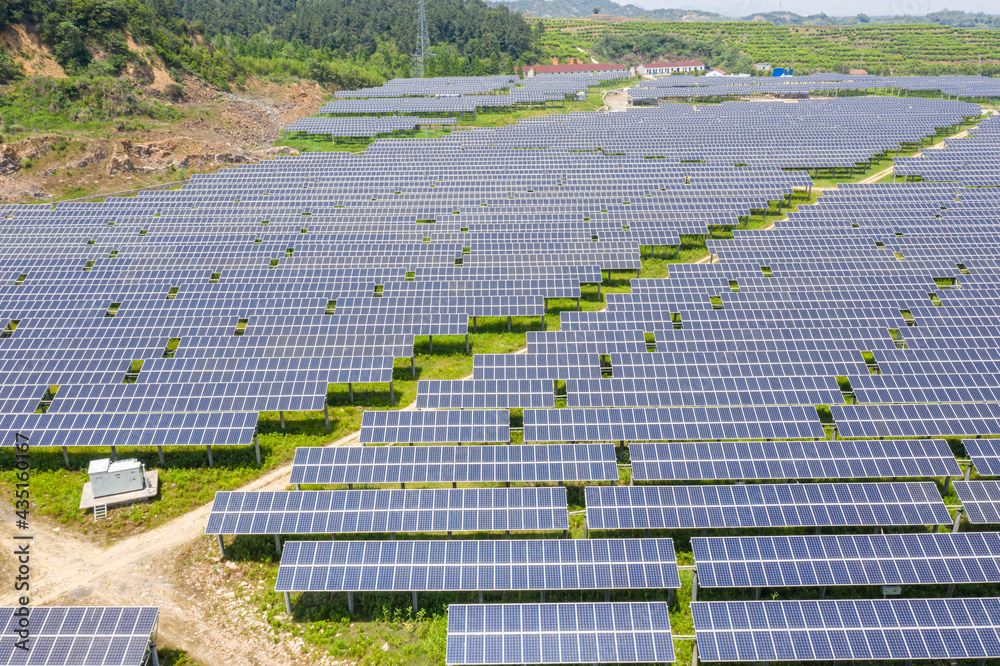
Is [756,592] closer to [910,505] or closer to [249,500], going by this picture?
[910,505]

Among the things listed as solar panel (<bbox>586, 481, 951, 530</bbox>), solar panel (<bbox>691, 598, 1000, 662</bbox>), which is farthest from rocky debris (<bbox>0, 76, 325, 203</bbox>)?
solar panel (<bbox>691, 598, 1000, 662</bbox>)

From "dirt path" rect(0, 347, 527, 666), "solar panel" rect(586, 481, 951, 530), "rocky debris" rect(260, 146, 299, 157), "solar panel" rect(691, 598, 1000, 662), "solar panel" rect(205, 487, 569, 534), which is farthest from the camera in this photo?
"rocky debris" rect(260, 146, 299, 157)

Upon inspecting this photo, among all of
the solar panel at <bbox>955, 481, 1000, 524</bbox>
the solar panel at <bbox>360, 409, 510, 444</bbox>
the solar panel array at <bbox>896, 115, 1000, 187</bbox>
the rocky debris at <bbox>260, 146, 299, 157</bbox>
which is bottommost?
the rocky debris at <bbox>260, 146, 299, 157</bbox>

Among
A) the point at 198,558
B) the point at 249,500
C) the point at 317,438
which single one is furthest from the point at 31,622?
the point at 317,438

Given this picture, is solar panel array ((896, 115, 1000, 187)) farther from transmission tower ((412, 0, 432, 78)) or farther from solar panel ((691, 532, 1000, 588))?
transmission tower ((412, 0, 432, 78))

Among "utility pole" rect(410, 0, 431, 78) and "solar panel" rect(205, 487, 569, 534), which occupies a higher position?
"utility pole" rect(410, 0, 431, 78)

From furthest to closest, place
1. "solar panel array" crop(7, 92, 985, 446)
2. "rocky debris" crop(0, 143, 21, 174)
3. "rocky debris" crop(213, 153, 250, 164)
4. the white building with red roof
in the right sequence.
A: the white building with red roof → "rocky debris" crop(213, 153, 250, 164) → "rocky debris" crop(0, 143, 21, 174) → "solar panel array" crop(7, 92, 985, 446)

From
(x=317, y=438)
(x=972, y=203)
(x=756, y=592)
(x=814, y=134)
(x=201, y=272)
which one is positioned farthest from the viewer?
(x=814, y=134)
